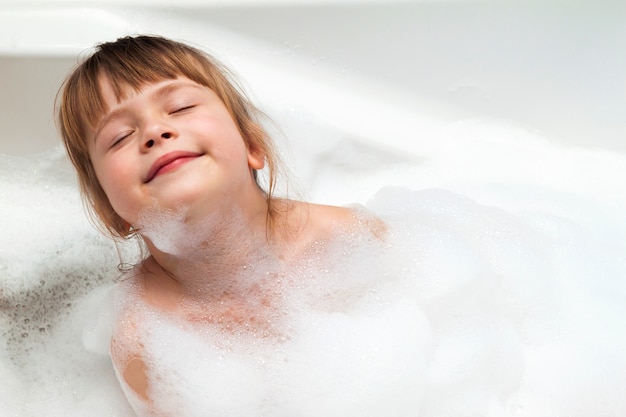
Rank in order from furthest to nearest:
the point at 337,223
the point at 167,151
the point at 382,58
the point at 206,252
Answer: the point at 382,58, the point at 337,223, the point at 206,252, the point at 167,151

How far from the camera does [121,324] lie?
1017 millimetres

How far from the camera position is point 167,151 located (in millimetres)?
846

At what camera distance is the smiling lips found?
85cm

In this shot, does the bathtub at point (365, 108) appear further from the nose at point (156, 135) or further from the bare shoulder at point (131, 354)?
the nose at point (156, 135)

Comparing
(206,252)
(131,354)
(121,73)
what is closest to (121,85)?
(121,73)

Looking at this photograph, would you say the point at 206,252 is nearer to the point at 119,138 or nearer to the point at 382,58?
the point at 119,138

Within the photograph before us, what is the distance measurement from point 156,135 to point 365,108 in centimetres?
57

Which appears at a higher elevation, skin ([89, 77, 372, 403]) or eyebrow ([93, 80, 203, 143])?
eyebrow ([93, 80, 203, 143])

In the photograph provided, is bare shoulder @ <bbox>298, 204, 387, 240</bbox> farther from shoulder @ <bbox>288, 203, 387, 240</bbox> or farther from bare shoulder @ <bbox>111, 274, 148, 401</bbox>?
bare shoulder @ <bbox>111, 274, 148, 401</bbox>

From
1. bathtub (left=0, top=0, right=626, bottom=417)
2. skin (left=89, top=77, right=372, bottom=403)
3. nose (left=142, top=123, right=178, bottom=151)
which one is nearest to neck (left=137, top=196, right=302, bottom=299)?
skin (left=89, top=77, right=372, bottom=403)

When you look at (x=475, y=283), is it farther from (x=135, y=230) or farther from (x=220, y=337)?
(x=135, y=230)

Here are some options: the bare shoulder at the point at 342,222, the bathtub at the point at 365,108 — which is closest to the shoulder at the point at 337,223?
the bare shoulder at the point at 342,222

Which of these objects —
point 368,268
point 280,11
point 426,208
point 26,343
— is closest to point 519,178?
point 426,208

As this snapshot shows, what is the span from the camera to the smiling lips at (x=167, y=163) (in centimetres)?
85
